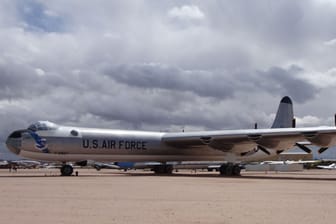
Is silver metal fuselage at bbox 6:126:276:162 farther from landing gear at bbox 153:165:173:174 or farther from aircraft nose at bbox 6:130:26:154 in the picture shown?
landing gear at bbox 153:165:173:174

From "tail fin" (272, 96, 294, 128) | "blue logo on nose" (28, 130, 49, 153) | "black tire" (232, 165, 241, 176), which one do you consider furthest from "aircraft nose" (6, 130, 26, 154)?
"tail fin" (272, 96, 294, 128)

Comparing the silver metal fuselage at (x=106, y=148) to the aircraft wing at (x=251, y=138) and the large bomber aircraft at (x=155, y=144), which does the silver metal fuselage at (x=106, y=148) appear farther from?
the aircraft wing at (x=251, y=138)

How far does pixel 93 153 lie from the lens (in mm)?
40781

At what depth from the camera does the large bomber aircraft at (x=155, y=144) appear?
3794 cm

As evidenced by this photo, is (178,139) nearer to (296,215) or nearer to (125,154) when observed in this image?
(125,154)

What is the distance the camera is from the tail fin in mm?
56031

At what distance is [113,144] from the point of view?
1655 inches

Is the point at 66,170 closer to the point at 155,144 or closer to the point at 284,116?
the point at 155,144

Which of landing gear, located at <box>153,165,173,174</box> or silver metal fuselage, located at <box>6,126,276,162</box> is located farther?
landing gear, located at <box>153,165,173,174</box>

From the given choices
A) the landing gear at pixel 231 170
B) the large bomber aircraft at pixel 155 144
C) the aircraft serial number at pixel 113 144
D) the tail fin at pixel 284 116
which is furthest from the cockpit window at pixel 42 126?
the tail fin at pixel 284 116

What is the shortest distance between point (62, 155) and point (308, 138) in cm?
2026

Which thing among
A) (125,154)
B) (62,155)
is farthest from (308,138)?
(62,155)

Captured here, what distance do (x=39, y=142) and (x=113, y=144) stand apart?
6.92m

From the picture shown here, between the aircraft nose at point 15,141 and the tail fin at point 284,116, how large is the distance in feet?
101
